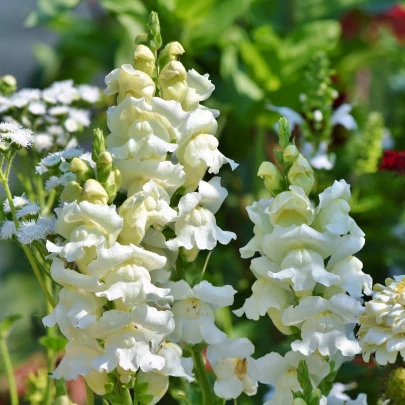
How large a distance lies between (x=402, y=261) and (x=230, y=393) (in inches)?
25.7

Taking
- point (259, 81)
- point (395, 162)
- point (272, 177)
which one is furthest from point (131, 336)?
point (259, 81)

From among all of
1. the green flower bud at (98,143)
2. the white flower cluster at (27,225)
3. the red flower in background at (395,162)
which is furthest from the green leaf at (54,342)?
the red flower in background at (395,162)

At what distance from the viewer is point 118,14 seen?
1.31 meters

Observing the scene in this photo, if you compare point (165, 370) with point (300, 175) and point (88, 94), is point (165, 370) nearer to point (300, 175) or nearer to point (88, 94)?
point (300, 175)

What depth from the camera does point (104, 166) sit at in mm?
564

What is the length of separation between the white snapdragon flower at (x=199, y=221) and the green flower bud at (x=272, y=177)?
0.03 metres

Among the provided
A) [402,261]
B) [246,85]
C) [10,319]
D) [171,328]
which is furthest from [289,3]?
[171,328]

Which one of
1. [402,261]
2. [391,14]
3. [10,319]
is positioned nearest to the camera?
[10,319]

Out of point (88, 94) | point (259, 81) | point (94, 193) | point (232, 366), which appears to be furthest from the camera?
point (259, 81)

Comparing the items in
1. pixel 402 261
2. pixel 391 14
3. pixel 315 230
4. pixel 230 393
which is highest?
pixel 315 230

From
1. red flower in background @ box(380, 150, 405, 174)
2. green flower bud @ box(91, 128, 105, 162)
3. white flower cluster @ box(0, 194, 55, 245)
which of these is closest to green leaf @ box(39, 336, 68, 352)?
white flower cluster @ box(0, 194, 55, 245)

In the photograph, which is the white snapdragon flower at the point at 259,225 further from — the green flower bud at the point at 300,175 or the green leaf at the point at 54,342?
the green leaf at the point at 54,342

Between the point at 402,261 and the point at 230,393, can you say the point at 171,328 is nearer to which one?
the point at 230,393

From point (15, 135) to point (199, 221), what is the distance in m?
0.15
